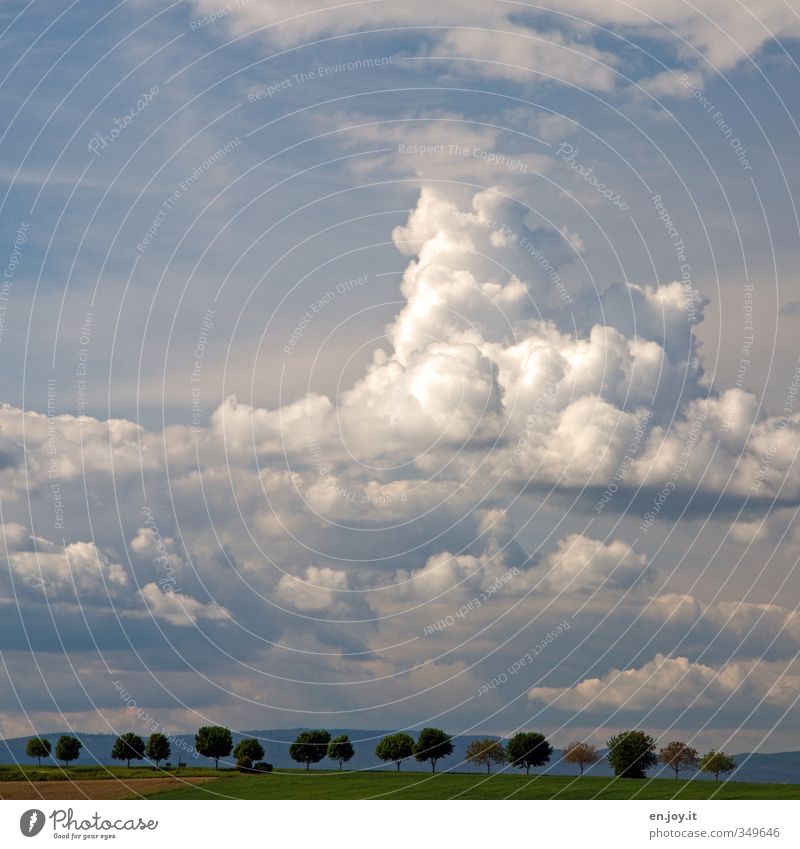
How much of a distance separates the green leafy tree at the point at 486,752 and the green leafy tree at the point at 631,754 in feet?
56.0

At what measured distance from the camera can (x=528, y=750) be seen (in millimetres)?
177250

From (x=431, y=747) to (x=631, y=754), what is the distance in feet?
123

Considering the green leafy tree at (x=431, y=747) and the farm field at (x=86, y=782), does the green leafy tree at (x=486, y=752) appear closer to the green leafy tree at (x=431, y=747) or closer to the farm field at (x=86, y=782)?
the green leafy tree at (x=431, y=747)

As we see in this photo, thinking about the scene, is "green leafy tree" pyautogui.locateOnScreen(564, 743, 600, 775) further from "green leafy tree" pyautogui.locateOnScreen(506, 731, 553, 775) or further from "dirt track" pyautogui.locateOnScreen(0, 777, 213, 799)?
"dirt track" pyautogui.locateOnScreen(0, 777, 213, 799)

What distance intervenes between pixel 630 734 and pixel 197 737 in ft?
183

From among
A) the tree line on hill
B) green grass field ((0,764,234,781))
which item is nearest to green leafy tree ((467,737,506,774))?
the tree line on hill

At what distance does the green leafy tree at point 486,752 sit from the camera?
159262 mm

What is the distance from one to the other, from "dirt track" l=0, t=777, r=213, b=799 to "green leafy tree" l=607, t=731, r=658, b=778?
57.2m

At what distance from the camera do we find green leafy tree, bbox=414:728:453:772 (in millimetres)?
176500

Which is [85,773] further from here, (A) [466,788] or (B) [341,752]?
(B) [341,752]
